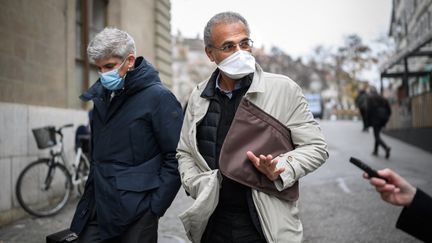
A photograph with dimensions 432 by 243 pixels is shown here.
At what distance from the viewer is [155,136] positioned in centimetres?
275

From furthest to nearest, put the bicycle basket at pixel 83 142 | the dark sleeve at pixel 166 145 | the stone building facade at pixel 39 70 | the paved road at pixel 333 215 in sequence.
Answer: the bicycle basket at pixel 83 142, the stone building facade at pixel 39 70, the paved road at pixel 333 215, the dark sleeve at pixel 166 145

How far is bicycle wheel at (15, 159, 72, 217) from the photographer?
20.4ft

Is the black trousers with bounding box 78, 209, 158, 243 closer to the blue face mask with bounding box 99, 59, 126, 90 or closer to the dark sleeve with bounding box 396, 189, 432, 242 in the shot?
the blue face mask with bounding box 99, 59, 126, 90

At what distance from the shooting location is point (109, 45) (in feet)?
8.97

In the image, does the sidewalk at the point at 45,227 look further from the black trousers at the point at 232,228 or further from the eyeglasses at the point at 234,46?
the eyeglasses at the point at 234,46

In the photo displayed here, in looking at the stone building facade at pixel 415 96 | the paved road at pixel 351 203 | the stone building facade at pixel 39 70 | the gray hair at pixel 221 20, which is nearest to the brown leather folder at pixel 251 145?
the gray hair at pixel 221 20

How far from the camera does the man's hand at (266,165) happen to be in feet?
6.31

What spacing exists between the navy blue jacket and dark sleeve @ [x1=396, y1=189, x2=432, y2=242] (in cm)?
151

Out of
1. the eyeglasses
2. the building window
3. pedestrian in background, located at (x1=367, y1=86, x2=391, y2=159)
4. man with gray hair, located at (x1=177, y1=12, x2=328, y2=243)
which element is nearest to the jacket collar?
man with gray hair, located at (x1=177, y1=12, x2=328, y2=243)

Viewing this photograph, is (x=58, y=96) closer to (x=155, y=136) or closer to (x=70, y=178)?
(x=70, y=178)

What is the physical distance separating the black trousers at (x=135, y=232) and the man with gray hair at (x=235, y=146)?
448 mm

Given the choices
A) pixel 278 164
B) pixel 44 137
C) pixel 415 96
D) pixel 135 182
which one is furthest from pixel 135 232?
pixel 415 96

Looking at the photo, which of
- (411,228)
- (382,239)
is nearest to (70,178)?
(382,239)

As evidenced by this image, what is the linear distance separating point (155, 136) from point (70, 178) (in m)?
4.71
